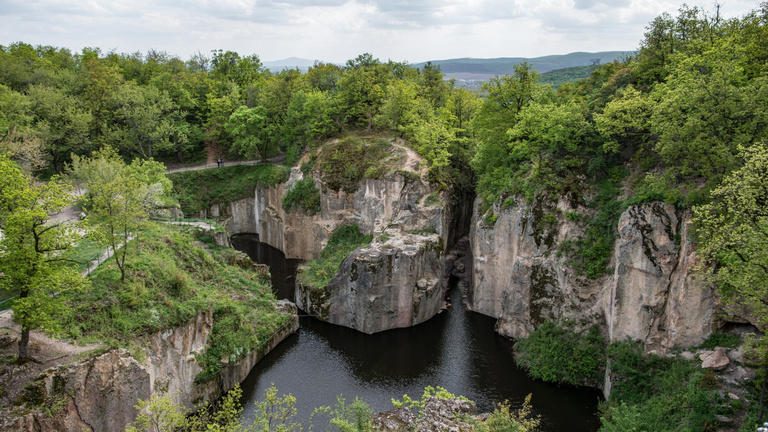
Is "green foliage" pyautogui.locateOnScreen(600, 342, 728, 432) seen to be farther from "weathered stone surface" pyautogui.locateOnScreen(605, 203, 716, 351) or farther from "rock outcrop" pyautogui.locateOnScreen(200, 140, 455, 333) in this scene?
"rock outcrop" pyautogui.locateOnScreen(200, 140, 455, 333)

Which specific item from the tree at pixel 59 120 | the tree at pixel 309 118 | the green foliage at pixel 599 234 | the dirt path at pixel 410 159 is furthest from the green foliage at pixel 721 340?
the tree at pixel 59 120

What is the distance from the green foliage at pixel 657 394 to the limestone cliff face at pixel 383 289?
13.9 metres

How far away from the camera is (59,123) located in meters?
51.1

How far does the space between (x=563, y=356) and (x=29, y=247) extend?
27471 millimetres

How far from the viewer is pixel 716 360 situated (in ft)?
79.8

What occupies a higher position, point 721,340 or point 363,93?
point 363,93

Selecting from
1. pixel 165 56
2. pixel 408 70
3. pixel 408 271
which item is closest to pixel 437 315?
pixel 408 271

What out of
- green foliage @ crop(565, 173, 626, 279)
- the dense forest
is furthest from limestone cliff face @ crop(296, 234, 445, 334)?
green foliage @ crop(565, 173, 626, 279)

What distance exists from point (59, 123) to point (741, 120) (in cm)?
5277

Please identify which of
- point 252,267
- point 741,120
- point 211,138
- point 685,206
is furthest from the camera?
point 211,138

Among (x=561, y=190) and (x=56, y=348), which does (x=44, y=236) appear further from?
(x=561, y=190)

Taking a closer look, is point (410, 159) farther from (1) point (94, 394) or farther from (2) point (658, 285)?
(1) point (94, 394)

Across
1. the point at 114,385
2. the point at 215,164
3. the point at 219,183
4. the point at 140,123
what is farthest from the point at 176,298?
the point at 215,164

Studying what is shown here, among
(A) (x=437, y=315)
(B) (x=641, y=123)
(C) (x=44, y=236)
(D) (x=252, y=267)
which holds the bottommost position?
(A) (x=437, y=315)
